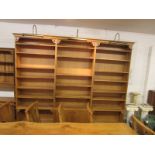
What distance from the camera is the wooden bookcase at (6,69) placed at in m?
2.85

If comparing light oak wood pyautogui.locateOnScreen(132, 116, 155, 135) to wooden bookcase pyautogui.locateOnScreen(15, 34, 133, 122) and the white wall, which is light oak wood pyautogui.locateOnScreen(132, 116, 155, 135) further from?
the white wall

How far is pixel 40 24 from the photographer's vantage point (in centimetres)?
296

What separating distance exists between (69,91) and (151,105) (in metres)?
1.70

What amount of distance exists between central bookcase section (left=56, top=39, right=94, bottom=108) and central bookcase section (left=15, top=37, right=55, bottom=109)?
164 mm

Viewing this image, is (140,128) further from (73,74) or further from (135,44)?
(135,44)

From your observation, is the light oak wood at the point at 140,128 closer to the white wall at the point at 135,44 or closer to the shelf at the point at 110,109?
the shelf at the point at 110,109

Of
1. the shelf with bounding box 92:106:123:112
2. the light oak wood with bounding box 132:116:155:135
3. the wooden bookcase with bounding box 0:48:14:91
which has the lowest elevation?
the shelf with bounding box 92:106:123:112

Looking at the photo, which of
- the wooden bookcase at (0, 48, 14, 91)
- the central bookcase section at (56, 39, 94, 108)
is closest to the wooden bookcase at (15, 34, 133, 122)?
the central bookcase section at (56, 39, 94, 108)

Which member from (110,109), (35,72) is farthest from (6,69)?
(110,109)

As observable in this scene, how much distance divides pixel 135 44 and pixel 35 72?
2.08 m

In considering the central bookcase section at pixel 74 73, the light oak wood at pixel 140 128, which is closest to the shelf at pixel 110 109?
the central bookcase section at pixel 74 73

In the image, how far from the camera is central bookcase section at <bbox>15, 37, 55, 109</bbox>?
2.82 meters

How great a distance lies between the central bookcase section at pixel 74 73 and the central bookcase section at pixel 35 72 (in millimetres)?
164
